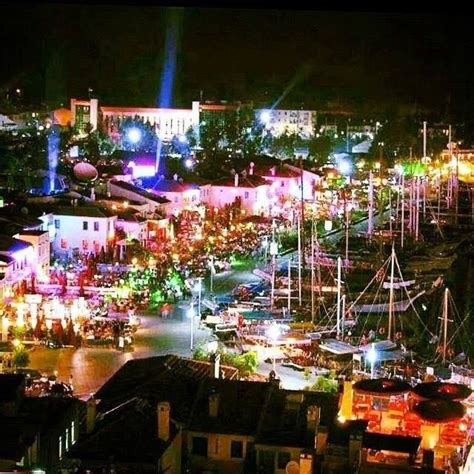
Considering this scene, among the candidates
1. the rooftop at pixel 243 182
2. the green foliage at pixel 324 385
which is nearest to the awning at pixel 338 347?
the green foliage at pixel 324 385

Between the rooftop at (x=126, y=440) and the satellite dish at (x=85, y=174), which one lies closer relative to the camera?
the rooftop at (x=126, y=440)

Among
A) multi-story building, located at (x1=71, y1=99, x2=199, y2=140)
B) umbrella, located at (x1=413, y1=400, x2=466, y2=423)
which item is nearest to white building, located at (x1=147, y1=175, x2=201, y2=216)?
umbrella, located at (x1=413, y1=400, x2=466, y2=423)

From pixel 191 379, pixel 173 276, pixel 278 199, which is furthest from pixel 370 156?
pixel 191 379

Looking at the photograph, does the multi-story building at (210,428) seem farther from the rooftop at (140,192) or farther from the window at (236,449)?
the rooftop at (140,192)

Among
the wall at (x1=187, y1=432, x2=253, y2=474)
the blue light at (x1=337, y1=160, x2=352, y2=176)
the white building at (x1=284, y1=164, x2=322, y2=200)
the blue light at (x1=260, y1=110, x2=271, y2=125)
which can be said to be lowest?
the wall at (x1=187, y1=432, x2=253, y2=474)

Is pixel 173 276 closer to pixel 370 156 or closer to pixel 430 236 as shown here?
pixel 430 236

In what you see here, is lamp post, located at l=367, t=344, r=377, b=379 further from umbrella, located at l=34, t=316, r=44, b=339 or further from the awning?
umbrella, located at l=34, t=316, r=44, b=339

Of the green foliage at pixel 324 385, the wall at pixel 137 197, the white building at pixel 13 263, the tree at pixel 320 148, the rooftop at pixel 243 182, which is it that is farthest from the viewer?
the tree at pixel 320 148
